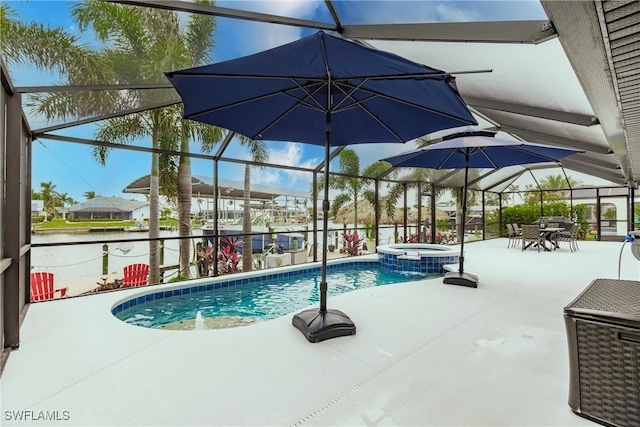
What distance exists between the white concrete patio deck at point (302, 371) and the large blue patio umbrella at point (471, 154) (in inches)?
76.8

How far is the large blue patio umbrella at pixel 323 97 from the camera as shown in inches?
94.3

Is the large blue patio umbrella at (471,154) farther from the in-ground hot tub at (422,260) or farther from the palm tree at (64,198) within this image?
the palm tree at (64,198)

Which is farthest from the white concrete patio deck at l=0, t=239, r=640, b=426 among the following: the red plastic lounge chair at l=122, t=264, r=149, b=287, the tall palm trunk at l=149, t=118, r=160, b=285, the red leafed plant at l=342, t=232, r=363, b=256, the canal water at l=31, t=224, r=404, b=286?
the red leafed plant at l=342, t=232, r=363, b=256

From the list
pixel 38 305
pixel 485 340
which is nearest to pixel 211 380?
pixel 485 340

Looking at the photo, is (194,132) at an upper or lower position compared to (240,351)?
upper

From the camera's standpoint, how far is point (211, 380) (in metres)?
2.12

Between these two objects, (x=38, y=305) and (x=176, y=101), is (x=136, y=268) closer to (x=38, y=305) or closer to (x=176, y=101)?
(x=38, y=305)

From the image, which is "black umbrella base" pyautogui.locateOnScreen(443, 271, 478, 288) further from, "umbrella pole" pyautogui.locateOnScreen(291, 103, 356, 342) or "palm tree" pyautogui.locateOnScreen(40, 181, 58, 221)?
"palm tree" pyautogui.locateOnScreen(40, 181, 58, 221)

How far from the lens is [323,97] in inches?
139

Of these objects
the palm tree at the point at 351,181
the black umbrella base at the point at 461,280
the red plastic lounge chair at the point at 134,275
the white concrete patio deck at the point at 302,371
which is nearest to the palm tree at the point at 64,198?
the red plastic lounge chair at the point at 134,275

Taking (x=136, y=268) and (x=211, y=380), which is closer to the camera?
(x=211, y=380)

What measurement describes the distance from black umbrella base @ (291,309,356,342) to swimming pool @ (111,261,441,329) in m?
1.54

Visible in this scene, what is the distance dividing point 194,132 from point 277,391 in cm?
651

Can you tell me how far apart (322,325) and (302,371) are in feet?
2.12
